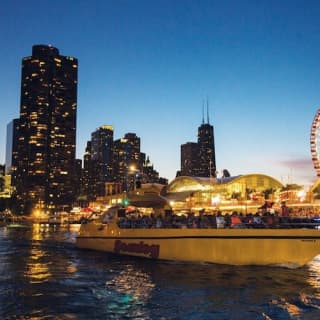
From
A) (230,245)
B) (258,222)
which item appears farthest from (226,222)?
(258,222)

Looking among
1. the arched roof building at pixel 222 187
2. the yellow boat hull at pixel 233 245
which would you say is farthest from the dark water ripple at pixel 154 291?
the arched roof building at pixel 222 187

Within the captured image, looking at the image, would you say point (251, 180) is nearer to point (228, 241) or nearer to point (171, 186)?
point (171, 186)

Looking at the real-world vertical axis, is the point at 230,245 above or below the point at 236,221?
below

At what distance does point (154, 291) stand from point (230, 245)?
6150 millimetres

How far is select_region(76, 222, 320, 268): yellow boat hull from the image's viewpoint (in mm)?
18969

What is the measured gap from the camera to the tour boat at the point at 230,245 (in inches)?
747

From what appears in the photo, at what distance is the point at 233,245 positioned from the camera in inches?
778

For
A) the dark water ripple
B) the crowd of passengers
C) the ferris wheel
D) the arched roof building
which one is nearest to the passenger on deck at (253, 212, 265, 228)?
the crowd of passengers

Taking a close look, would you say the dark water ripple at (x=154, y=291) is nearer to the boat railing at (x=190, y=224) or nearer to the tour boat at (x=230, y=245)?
the tour boat at (x=230, y=245)

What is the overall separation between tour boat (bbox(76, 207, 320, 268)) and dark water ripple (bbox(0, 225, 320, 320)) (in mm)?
628

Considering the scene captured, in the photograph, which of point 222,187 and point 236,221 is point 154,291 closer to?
point 236,221

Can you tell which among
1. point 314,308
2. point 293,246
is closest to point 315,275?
point 293,246

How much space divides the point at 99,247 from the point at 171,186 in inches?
3915

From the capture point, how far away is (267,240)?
755 inches
